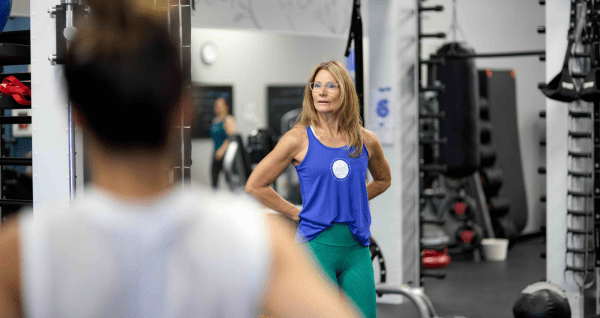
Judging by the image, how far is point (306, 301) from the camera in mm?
720

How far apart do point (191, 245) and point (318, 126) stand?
1.96m

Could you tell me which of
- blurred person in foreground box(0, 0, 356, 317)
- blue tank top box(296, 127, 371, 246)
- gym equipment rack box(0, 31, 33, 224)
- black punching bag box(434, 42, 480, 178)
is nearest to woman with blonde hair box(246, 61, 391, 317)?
blue tank top box(296, 127, 371, 246)

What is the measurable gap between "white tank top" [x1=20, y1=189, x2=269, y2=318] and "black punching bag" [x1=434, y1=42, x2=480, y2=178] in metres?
5.73

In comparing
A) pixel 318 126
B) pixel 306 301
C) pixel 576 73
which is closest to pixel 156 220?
pixel 306 301

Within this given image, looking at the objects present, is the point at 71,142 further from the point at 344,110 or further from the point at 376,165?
the point at 376,165

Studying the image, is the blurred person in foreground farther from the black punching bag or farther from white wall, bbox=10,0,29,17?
the black punching bag

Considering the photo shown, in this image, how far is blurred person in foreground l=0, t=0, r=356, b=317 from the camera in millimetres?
702

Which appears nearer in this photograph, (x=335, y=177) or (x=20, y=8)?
(x=335, y=177)

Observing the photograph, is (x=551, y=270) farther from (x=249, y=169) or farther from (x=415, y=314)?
(x=249, y=169)

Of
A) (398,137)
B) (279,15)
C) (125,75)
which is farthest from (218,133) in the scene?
(125,75)

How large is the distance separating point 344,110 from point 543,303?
1.81m

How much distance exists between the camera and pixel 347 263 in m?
2.52

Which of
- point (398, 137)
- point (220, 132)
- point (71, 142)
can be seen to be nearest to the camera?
point (71, 142)

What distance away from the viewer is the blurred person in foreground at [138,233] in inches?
27.6
